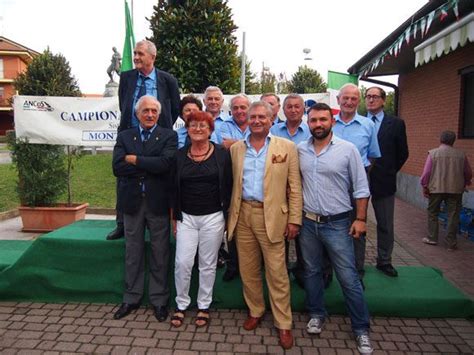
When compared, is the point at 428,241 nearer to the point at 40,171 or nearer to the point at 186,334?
the point at 186,334

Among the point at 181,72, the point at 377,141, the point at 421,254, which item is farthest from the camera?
the point at 181,72

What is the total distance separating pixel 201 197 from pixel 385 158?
2.01 m

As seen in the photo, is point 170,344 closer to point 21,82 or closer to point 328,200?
point 328,200

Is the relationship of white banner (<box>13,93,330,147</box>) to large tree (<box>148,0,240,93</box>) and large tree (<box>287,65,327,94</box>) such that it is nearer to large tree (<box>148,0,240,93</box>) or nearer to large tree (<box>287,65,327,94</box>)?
large tree (<box>148,0,240,93</box>)

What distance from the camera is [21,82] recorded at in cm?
1518

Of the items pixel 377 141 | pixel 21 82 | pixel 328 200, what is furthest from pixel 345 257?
pixel 21 82

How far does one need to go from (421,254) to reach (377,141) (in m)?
2.82

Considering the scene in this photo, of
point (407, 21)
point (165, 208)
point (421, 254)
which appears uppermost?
point (407, 21)

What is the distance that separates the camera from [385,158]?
4129 millimetres

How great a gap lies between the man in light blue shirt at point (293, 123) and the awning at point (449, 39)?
1.74 metres

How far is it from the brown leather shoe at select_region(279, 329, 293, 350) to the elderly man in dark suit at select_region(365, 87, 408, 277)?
1.50 m

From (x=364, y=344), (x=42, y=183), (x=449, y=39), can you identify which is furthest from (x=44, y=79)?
(x=364, y=344)

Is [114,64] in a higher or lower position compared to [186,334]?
higher

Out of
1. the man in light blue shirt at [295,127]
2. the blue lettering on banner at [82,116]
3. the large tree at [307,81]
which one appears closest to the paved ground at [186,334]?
the man in light blue shirt at [295,127]
